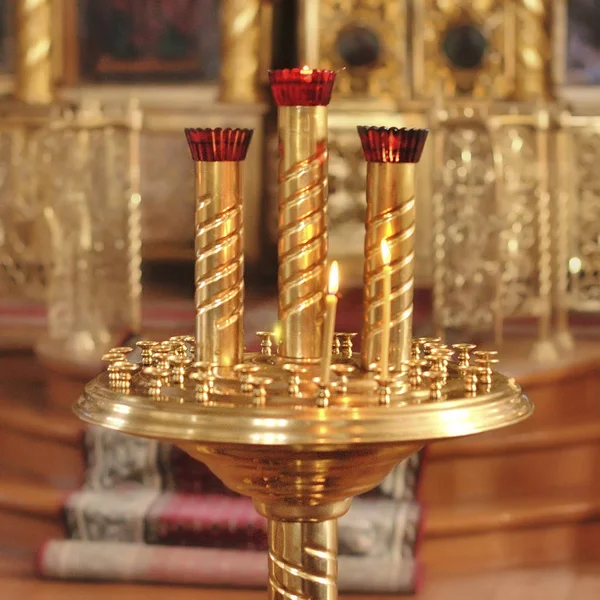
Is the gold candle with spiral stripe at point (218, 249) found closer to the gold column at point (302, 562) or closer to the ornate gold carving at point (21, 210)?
the gold column at point (302, 562)

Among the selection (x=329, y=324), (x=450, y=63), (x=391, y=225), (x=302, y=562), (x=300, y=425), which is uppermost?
(x=450, y=63)

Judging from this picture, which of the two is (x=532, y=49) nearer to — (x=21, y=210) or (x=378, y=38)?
(x=378, y=38)

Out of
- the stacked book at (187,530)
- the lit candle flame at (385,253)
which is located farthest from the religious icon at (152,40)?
the lit candle flame at (385,253)

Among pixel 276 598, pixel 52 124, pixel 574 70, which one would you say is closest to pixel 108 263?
pixel 52 124

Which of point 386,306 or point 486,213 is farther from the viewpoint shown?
point 486,213

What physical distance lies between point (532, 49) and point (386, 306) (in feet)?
13.9

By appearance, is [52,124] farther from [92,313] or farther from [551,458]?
[551,458]

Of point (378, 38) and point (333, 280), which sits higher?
point (378, 38)

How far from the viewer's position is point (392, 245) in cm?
170

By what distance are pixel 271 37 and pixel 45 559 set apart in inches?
123

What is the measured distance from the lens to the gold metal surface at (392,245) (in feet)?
5.56

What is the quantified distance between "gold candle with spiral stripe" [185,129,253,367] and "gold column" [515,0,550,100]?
406 centimetres

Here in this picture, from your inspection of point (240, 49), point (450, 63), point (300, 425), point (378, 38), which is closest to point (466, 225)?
point (450, 63)

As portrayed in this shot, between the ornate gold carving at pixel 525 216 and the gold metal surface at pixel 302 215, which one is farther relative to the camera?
the ornate gold carving at pixel 525 216
